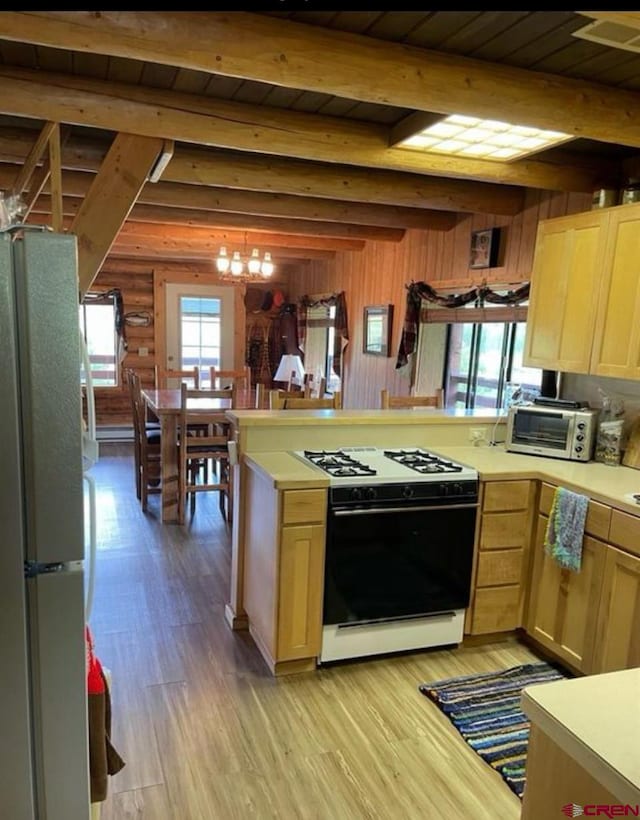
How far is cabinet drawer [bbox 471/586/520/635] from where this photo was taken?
9.43 ft

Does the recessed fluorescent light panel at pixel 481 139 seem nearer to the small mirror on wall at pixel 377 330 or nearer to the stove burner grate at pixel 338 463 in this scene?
the stove burner grate at pixel 338 463

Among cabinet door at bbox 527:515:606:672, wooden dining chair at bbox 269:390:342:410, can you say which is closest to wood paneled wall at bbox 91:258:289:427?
wooden dining chair at bbox 269:390:342:410

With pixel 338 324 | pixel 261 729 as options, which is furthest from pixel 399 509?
pixel 338 324

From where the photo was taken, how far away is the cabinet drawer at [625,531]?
2.31 metres

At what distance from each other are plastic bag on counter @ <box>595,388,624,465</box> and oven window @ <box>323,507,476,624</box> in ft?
2.87

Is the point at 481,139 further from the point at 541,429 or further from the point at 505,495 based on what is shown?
the point at 505,495

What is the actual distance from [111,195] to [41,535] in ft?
7.59

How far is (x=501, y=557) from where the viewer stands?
2855mm

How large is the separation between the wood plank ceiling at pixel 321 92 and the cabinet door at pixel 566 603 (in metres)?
1.83

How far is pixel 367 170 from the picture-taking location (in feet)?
12.7

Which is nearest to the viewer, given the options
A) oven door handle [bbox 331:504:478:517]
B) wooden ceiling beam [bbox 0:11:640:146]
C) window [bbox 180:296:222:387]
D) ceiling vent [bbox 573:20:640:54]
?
ceiling vent [bbox 573:20:640:54]

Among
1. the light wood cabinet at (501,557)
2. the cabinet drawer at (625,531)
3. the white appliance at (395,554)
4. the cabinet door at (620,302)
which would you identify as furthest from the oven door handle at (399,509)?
the cabinet door at (620,302)

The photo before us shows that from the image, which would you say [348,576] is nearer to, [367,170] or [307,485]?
[307,485]

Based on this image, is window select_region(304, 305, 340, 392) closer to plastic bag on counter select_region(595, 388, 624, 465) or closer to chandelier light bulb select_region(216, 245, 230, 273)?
chandelier light bulb select_region(216, 245, 230, 273)
